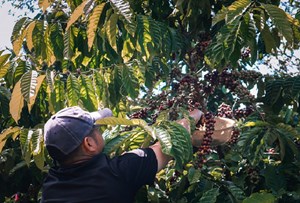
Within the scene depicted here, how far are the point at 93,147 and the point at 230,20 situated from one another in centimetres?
69

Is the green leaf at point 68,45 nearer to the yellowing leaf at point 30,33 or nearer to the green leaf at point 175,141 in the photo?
the yellowing leaf at point 30,33

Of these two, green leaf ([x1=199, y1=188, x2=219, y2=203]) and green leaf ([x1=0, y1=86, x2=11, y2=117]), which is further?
→ green leaf ([x1=0, y1=86, x2=11, y2=117])

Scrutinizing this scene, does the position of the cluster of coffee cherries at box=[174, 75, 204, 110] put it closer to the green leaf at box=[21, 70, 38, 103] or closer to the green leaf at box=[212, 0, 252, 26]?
the green leaf at box=[212, 0, 252, 26]

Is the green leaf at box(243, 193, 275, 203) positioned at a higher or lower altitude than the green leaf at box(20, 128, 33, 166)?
lower

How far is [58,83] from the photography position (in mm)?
2426

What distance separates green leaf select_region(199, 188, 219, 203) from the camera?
91.1 inches

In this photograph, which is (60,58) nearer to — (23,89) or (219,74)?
(23,89)

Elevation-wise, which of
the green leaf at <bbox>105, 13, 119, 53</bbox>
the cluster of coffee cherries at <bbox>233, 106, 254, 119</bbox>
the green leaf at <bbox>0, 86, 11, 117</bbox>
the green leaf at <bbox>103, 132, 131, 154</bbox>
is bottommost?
the green leaf at <bbox>0, 86, 11, 117</bbox>

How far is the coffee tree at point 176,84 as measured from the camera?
2176 mm

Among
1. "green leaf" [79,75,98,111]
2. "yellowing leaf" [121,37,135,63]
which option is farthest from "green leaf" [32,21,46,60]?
"yellowing leaf" [121,37,135,63]

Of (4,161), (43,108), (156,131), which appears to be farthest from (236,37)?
(4,161)

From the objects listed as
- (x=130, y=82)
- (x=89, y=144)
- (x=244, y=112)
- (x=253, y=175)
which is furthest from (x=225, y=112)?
(x=89, y=144)

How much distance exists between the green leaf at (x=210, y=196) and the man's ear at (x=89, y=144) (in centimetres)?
61

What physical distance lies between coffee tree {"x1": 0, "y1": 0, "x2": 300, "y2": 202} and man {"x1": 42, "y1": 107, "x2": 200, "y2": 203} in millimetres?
92
